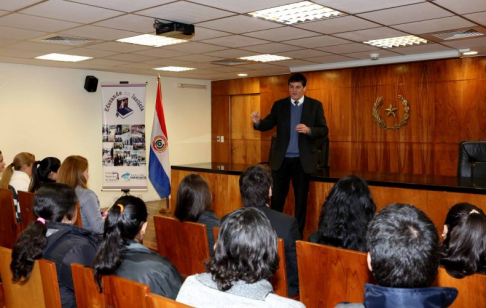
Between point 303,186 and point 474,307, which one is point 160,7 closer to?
point 303,186

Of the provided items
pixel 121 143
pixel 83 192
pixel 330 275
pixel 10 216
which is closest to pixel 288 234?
pixel 330 275

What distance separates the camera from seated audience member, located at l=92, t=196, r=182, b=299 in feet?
6.40

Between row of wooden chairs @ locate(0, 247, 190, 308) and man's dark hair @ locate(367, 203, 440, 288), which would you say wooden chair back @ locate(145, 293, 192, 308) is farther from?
man's dark hair @ locate(367, 203, 440, 288)

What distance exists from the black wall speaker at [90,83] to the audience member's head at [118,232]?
6.68 metres

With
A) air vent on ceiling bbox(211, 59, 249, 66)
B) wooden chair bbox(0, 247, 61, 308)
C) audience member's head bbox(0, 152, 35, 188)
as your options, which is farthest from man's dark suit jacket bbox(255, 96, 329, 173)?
air vent on ceiling bbox(211, 59, 249, 66)

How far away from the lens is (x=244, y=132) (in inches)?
406

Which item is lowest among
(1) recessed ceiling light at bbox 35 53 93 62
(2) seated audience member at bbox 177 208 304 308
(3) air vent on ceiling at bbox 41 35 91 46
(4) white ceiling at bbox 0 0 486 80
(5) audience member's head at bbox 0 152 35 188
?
(2) seated audience member at bbox 177 208 304 308

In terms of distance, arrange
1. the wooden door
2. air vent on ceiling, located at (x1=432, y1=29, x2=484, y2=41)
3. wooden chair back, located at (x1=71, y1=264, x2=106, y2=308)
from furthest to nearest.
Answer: the wooden door, air vent on ceiling, located at (x1=432, y1=29, x2=484, y2=41), wooden chair back, located at (x1=71, y1=264, x2=106, y2=308)

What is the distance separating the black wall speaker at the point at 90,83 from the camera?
27.6ft

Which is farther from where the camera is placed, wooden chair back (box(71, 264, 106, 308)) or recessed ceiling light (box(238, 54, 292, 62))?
recessed ceiling light (box(238, 54, 292, 62))

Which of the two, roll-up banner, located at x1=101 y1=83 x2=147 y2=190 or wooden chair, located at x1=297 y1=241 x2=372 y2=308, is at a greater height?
roll-up banner, located at x1=101 y1=83 x2=147 y2=190

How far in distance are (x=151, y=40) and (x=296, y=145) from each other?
245 cm

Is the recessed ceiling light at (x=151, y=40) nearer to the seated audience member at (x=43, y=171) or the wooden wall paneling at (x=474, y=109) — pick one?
the seated audience member at (x=43, y=171)

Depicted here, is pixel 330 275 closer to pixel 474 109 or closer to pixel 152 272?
pixel 152 272
